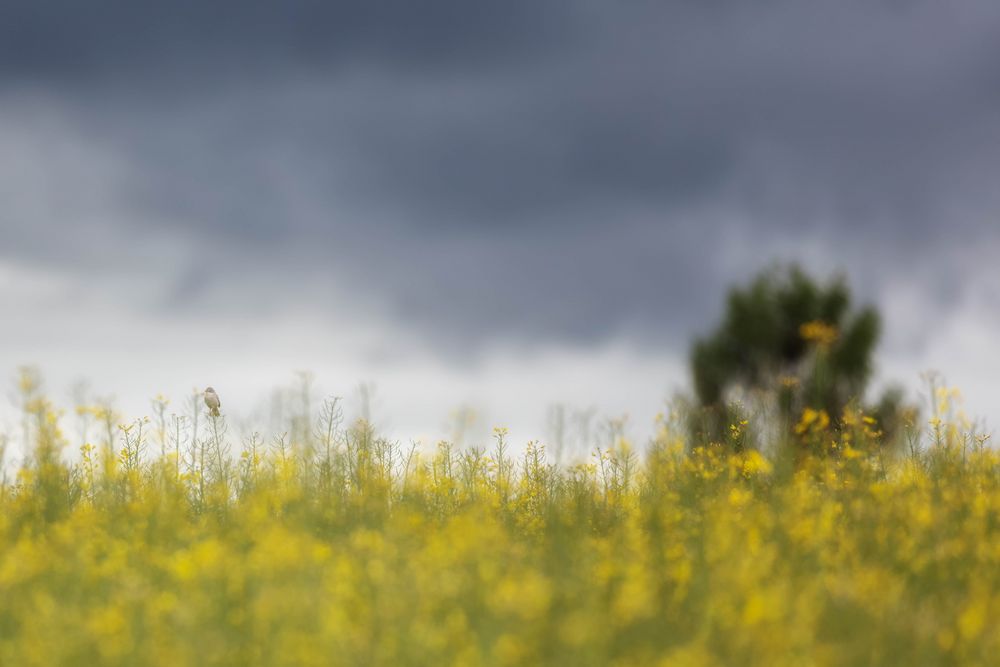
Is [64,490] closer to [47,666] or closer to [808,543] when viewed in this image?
[47,666]

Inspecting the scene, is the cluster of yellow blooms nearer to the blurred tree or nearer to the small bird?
the small bird

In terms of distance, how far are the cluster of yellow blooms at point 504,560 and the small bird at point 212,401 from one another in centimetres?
70

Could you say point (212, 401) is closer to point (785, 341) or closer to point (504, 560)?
point (504, 560)

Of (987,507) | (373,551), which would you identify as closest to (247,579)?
(373,551)

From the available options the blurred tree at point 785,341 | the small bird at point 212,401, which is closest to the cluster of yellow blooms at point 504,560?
the small bird at point 212,401

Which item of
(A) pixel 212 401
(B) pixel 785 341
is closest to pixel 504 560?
(A) pixel 212 401

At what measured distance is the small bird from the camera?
13.7 m

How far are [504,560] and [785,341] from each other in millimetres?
20618

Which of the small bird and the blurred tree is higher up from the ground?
the blurred tree

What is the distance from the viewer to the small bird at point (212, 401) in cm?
1372

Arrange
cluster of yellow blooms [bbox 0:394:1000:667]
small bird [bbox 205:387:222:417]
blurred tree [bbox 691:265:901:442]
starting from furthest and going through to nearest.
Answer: blurred tree [bbox 691:265:901:442] < small bird [bbox 205:387:222:417] < cluster of yellow blooms [bbox 0:394:1000:667]

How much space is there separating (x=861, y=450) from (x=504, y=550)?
246 inches

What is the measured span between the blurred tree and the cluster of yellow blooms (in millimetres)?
13478

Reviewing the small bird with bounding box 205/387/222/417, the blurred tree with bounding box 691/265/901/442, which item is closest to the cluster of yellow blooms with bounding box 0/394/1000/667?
the small bird with bounding box 205/387/222/417
